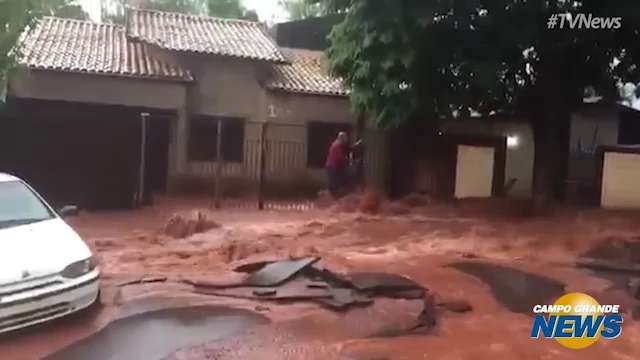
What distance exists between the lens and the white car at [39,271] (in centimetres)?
570

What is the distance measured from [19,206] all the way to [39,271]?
1447 mm

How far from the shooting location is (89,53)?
62.5 ft

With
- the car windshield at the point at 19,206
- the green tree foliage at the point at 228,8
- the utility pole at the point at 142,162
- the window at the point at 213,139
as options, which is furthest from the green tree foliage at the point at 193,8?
the car windshield at the point at 19,206

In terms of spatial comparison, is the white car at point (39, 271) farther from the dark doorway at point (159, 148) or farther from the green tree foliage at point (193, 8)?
the green tree foliage at point (193, 8)

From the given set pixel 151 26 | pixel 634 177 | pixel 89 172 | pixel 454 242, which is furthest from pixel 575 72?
pixel 151 26

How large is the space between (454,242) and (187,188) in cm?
985

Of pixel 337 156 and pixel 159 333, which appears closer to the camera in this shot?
pixel 159 333

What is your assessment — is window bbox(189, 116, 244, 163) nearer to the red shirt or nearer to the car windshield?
the red shirt

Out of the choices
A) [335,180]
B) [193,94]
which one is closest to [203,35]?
[193,94]

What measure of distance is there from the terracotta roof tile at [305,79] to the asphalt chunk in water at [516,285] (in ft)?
34.8

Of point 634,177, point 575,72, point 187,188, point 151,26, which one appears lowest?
point 187,188

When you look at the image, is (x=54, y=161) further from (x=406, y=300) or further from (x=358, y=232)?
(x=406, y=300)

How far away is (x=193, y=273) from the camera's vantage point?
829cm

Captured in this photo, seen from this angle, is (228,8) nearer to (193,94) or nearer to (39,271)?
(193,94)
